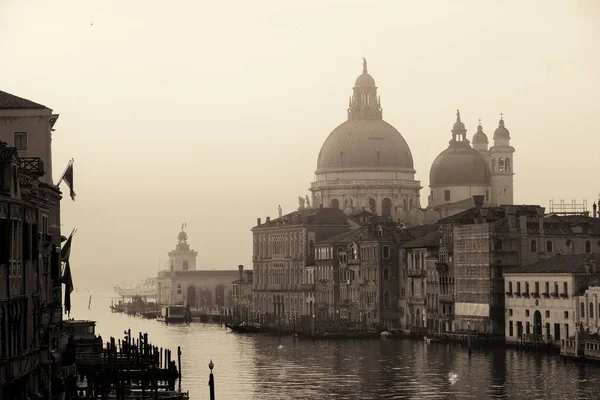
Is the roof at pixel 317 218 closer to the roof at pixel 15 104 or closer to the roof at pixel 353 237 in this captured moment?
the roof at pixel 353 237

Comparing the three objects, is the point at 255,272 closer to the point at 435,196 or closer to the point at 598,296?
the point at 435,196

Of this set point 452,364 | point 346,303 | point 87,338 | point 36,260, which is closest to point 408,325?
point 346,303

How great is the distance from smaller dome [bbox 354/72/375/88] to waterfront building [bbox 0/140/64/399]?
407 ft

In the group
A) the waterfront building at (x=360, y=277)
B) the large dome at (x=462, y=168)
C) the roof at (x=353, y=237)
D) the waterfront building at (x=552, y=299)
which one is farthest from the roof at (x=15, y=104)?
the large dome at (x=462, y=168)

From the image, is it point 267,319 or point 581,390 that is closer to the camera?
point 581,390

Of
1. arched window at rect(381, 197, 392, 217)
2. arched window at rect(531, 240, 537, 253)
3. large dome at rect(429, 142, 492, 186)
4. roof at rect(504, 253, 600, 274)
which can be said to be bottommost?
roof at rect(504, 253, 600, 274)

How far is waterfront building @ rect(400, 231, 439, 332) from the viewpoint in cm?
11419

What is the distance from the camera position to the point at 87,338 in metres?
72.7

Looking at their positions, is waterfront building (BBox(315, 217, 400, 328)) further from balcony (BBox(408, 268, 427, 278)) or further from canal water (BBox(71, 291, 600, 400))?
canal water (BBox(71, 291, 600, 400))

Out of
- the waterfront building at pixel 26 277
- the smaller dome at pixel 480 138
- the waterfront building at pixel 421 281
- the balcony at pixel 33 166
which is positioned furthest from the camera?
the smaller dome at pixel 480 138

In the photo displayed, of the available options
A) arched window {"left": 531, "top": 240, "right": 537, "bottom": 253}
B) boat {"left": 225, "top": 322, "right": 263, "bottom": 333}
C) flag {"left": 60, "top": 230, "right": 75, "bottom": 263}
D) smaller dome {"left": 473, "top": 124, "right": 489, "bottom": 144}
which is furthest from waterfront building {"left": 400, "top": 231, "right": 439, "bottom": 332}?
flag {"left": 60, "top": 230, "right": 75, "bottom": 263}

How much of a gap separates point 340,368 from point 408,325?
3799cm

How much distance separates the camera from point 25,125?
47125mm

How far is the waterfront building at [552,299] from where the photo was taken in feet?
287
